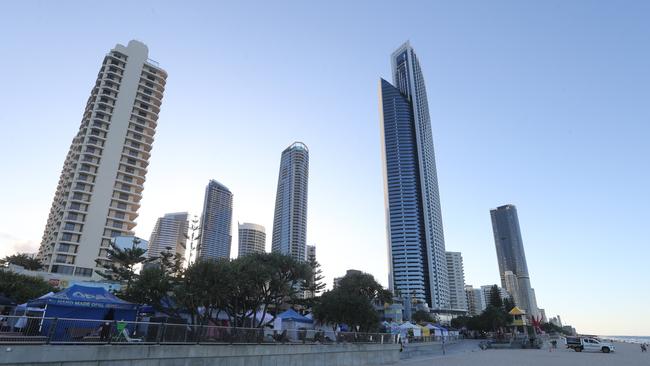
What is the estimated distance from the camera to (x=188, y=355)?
1688 cm

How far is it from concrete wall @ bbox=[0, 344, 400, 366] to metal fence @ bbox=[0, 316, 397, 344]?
1.00 ft

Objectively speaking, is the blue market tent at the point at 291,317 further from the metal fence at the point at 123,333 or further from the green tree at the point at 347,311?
the metal fence at the point at 123,333

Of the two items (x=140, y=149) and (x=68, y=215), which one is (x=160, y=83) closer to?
(x=140, y=149)

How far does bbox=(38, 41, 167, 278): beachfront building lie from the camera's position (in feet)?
238

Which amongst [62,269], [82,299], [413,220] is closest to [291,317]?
[82,299]

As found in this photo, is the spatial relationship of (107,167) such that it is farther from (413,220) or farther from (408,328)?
(413,220)

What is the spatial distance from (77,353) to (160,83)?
9413 centimetres

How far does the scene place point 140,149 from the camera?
8625cm

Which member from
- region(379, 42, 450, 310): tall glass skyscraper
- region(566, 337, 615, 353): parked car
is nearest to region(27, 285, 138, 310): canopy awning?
region(566, 337, 615, 353): parked car

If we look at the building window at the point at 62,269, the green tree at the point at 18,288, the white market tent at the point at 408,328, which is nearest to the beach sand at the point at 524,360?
the white market tent at the point at 408,328

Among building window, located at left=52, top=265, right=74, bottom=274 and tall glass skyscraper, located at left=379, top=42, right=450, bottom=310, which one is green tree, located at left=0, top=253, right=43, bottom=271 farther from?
tall glass skyscraper, located at left=379, top=42, right=450, bottom=310

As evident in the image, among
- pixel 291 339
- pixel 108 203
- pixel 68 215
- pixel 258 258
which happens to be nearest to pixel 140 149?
pixel 108 203

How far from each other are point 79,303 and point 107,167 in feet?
236

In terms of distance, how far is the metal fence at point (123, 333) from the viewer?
1345cm
